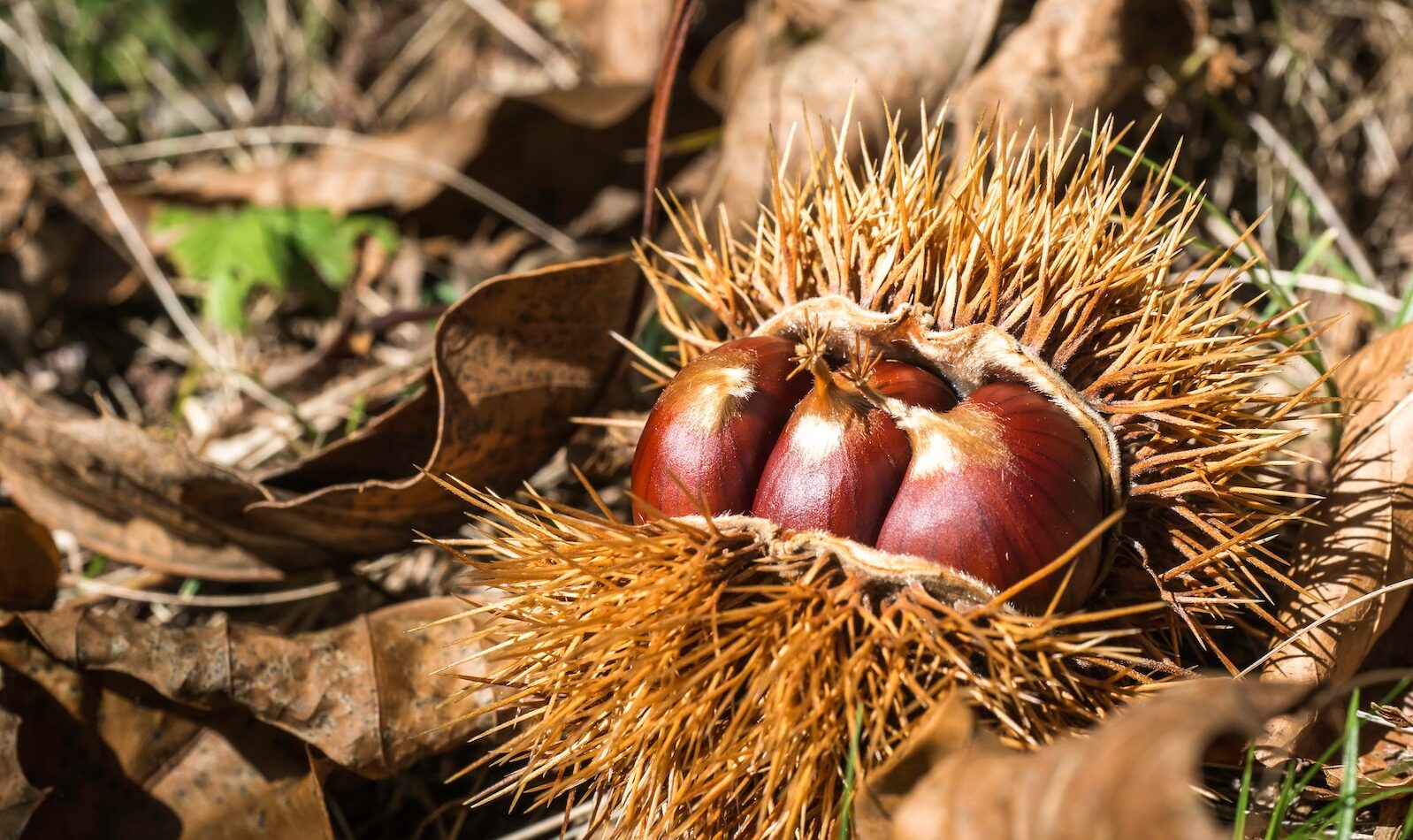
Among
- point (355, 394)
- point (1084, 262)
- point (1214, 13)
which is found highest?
point (1214, 13)

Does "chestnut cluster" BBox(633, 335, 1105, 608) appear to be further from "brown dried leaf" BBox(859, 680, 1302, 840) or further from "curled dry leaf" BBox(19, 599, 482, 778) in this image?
"curled dry leaf" BBox(19, 599, 482, 778)

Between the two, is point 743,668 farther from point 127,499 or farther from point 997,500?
point 127,499

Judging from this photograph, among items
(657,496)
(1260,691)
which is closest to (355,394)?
(657,496)

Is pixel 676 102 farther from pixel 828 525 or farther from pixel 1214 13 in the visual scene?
pixel 828 525

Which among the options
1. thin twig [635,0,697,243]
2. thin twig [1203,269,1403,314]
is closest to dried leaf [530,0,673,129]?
thin twig [635,0,697,243]

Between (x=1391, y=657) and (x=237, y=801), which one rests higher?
(x=1391, y=657)

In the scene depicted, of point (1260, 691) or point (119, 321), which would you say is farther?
point (119, 321)
